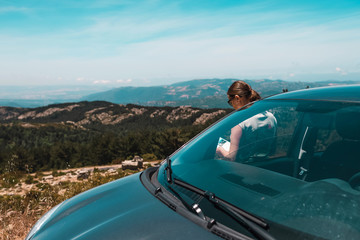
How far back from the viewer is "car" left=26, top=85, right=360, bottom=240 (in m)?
1.19

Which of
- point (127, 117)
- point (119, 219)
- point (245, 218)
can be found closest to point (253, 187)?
point (245, 218)

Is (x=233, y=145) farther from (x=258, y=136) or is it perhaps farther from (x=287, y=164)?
(x=287, y=164)

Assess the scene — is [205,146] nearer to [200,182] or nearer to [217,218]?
[200,182]

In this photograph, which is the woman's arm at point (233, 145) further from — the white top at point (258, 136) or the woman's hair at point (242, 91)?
the woman's hair at point (242, 91)

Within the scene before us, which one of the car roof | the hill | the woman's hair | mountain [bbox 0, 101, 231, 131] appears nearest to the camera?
the car roof

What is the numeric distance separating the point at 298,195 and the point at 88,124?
578 ft

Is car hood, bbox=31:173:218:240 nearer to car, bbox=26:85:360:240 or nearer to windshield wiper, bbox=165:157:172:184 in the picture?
car, bbox=26:85:360:240

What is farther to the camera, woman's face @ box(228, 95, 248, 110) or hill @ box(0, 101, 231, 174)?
hill @ box(0, 101, 231, 174)

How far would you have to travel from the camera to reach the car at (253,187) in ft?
3.91

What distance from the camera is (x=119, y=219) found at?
147 centimetres

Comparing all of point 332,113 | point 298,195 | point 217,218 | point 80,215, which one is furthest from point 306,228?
point 80,215

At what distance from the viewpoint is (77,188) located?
20.9 ft

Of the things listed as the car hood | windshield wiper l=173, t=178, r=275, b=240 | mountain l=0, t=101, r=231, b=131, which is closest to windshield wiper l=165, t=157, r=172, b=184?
the car hood

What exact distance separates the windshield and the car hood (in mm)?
213
